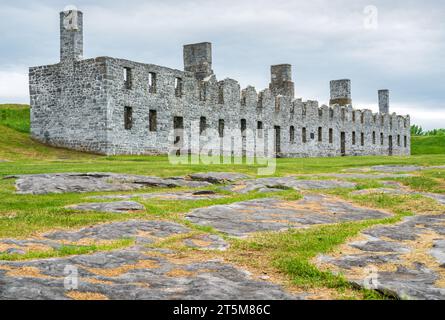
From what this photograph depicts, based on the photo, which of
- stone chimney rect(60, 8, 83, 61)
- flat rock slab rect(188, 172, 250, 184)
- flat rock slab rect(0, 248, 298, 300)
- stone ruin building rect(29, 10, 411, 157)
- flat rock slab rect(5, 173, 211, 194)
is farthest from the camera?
stone chimney rect(60, 8, 83, 61)

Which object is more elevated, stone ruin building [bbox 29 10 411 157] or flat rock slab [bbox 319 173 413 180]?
stone ruin building [bbox 29 10 411 157]

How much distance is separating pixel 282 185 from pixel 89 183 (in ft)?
17.0

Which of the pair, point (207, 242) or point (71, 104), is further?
point (71, 104)

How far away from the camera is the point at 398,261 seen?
791 cm

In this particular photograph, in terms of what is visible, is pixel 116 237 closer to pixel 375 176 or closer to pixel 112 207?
pixel 112 207

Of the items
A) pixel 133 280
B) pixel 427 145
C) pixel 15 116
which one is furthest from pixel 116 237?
pixel 427 145

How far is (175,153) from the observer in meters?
37.7

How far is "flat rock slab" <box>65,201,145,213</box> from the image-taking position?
11998 millimetres

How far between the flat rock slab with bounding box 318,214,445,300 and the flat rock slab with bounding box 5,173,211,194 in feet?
25.2

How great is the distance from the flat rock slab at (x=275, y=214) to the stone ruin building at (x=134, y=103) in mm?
21179

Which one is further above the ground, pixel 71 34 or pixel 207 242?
pixel 71 34

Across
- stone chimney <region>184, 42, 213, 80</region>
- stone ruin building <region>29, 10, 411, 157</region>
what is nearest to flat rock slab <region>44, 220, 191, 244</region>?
stone ruin building <region>29, 10, 411, 157</region>

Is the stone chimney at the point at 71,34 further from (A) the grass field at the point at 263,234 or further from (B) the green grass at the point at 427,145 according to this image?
(B) the green grass at the point at 427,145

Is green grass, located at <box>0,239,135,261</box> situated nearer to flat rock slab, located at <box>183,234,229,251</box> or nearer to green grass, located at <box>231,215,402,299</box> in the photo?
flat rock slab, located at <box>183,234,229,251</box>
